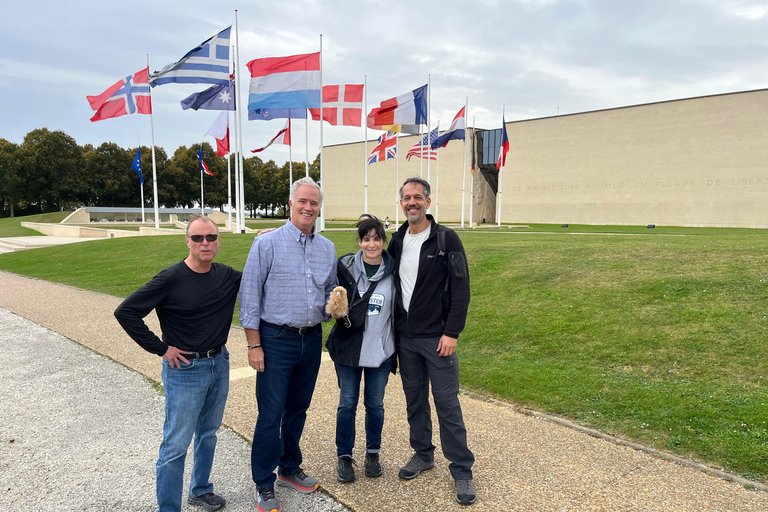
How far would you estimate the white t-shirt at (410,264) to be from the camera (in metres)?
3.34

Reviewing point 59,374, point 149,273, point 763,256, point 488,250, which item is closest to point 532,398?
point 59,374

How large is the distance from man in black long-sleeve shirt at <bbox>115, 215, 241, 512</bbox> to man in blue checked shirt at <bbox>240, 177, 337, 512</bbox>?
202 millimetres

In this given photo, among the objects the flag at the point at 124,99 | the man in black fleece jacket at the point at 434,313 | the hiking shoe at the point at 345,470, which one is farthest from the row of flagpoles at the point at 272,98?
the hiking shoe at the point at 345,470

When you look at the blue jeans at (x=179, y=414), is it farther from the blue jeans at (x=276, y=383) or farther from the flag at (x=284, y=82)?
the flag at (x=284, y=82)

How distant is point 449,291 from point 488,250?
9.89m

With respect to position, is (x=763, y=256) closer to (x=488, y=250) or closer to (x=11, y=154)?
(x=488, y=250)

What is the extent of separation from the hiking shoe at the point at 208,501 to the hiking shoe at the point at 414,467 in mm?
1232

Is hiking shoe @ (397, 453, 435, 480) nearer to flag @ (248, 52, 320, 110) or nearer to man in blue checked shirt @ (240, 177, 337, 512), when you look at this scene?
man in blue checked shirt @ (240, 177, 337, 512)

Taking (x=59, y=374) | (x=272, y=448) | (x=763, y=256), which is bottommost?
(x=59, y=374)

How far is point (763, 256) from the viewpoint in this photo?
887 centimetres

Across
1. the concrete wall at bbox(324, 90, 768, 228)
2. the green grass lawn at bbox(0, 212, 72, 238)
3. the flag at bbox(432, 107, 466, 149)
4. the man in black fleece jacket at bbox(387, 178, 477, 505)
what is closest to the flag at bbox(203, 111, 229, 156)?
the flag at bbox(432, 107, 466, 149)

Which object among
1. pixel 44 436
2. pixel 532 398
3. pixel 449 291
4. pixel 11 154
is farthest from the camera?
pixel 11 154

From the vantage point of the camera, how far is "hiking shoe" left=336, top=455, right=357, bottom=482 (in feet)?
11.0

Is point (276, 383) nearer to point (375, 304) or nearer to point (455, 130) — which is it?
point (375, 304)
